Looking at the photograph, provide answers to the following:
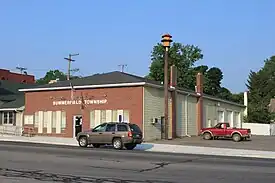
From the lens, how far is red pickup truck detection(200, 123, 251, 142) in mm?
41938

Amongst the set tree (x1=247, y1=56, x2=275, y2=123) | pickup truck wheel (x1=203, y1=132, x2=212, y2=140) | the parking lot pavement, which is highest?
tree (x1=247, y1=56, x2=275, y2=123)

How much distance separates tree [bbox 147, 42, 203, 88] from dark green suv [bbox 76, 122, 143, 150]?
54.8 m

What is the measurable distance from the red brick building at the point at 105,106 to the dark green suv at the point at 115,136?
906 centimetres

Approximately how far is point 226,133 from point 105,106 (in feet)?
37.5

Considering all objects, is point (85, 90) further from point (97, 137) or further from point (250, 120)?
point (250, 120)

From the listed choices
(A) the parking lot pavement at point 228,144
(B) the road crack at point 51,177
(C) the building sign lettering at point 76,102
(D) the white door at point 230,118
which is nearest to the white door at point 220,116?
(D) the white door at point 230,118

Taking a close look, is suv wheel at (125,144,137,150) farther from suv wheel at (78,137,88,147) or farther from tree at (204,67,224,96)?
tree at (204,67,224,96)

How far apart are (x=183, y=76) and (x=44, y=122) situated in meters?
45.0

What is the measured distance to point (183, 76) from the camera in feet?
281

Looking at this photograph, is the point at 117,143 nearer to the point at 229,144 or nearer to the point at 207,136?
the point at 229,144

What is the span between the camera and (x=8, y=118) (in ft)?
163

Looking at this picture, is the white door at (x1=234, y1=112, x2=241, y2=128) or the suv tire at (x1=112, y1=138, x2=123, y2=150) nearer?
the suv tire at (x1=112, y1=138, x2=123, y2=150)

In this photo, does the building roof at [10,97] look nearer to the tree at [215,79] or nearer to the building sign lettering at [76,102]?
the building sign lettering at [76,102]

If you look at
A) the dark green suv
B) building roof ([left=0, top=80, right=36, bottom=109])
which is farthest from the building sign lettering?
the dark green suv
